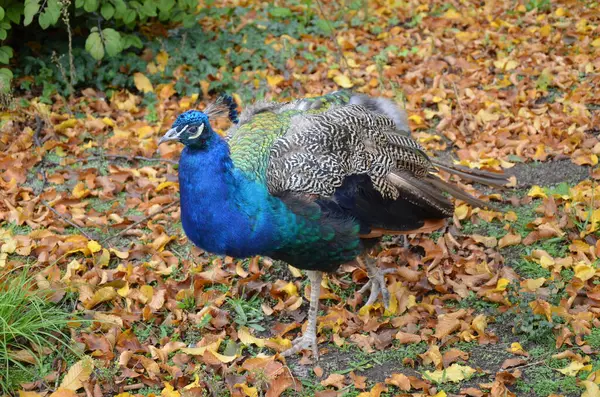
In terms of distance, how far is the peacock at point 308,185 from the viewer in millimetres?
2957

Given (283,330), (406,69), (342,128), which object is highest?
(342,128)

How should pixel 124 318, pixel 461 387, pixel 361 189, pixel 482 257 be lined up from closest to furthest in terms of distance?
pixel 461 387
pixel 361 189
pixel 124 318
pixel 482 257

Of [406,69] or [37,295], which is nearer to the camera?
[37,295]

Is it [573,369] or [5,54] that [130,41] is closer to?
[5,54]

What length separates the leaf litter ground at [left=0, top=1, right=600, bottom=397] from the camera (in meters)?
3.15

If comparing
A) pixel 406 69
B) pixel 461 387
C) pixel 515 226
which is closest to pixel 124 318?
pixel 461 387

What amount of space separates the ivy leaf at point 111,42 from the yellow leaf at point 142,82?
0.50 m

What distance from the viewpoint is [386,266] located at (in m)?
3.93

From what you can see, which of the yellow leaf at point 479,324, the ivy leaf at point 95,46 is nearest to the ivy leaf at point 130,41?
the ivy leaf at point 95,46

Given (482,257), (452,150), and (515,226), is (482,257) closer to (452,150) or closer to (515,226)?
(515,226)

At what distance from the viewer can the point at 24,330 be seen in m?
3.15

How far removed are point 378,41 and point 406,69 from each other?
0.58 m

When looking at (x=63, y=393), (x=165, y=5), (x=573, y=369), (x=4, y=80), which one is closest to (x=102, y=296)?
(x=63, y=393)

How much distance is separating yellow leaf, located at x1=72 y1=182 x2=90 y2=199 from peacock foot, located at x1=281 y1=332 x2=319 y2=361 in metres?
1.76
